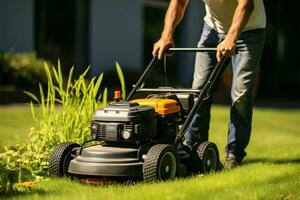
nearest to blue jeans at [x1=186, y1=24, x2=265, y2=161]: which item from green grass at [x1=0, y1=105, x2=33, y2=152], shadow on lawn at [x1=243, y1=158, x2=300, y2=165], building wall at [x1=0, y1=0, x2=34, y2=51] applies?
shadow on lawn at [x1=243, y1=158, x2=300, y2=165]

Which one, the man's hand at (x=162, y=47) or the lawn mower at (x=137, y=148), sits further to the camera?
the man's hand at (x=162, y=47)

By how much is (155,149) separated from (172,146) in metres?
0.17

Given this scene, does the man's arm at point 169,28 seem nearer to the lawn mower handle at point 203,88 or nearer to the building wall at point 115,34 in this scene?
the lawn mower handle at point 203,88

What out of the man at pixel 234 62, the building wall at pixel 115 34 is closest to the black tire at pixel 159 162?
the man at pixel 234 62

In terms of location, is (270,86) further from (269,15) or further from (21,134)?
(21,134)

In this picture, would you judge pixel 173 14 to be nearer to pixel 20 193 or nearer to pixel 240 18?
pixel 240 18

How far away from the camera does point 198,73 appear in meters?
6.04

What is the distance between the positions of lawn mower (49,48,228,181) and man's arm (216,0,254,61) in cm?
27

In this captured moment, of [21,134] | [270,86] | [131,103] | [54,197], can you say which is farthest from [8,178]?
[270,86]

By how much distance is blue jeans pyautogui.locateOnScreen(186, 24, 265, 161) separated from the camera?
582 cm

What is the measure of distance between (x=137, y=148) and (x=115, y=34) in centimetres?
1067

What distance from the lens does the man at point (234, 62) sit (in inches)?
229

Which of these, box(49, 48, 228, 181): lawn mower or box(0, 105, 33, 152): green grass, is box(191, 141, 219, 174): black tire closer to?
box(49, 48, 228, 181): lawn mower

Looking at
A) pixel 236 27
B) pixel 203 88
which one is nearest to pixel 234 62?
pixel 236 27
